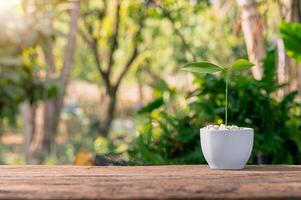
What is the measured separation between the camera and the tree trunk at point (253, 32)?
13.0 feet

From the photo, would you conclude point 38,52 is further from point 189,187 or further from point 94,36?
point 189,187

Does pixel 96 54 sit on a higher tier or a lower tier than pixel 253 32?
lower

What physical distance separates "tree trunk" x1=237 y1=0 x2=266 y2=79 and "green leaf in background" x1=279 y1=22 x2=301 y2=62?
45 centimetres

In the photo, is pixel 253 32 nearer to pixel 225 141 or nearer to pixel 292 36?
pixel 292 36

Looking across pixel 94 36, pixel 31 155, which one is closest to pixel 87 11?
pixel 94 36

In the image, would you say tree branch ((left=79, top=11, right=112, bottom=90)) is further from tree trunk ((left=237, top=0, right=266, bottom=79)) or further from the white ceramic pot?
the white ceramic pot

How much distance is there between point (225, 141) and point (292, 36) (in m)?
1.89

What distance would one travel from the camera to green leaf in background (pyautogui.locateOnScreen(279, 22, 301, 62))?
3.39 metres

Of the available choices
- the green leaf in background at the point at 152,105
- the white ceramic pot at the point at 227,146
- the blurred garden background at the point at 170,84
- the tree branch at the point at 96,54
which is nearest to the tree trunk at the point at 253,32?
the blurred garden background at the point at 170,84

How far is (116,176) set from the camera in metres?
1.57

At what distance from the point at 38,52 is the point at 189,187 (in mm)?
8582

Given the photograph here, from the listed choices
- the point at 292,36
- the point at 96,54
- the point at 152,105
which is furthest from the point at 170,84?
the point at 96,54

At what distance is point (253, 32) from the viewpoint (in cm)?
400

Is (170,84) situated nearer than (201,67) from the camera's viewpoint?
No
